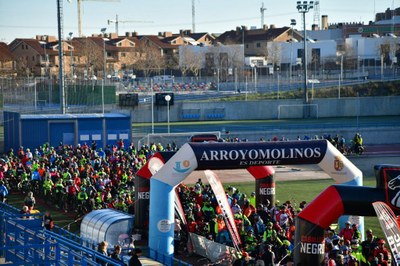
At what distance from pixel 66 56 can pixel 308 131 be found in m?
59.4

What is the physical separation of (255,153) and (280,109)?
46.2 meters

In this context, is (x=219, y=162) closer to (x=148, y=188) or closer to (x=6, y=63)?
(x=148, y=188)

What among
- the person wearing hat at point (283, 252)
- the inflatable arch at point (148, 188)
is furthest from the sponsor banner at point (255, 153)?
the inflatable arch at point (148, 188)

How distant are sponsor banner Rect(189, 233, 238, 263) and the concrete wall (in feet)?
146

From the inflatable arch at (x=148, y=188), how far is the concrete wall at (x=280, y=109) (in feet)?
135

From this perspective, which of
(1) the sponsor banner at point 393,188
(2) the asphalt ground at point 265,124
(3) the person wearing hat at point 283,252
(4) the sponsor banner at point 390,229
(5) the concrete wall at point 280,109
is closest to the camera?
(4) the sponsor banner at point 390,229

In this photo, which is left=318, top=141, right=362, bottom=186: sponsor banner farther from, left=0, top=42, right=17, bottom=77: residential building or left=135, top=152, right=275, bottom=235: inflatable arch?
left=0, top=42, right=17, bottom=77: residential building

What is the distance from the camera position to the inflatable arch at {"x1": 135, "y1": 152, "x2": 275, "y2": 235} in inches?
888

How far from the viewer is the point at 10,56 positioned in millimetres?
95562

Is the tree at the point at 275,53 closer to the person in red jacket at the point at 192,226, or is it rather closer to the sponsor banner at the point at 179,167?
the person in red jacket at the point at 192,226

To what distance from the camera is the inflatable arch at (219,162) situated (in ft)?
63.6

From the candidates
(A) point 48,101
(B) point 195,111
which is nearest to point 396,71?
(B) point 195,111

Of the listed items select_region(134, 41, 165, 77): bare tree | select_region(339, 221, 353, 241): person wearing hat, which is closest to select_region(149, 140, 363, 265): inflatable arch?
select_region(339, 221, 353, 241): person wearing hat

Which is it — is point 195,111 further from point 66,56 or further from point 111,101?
point 66,56
